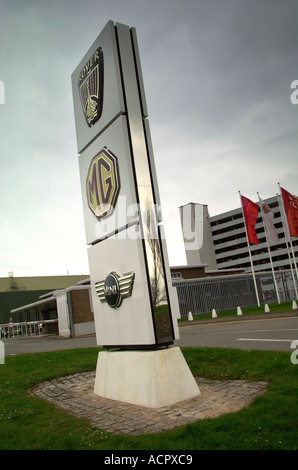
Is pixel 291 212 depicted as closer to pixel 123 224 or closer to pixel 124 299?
pixel 123 224

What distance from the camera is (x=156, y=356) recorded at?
563cm

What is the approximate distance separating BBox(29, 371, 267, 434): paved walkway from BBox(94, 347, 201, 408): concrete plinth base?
12cm

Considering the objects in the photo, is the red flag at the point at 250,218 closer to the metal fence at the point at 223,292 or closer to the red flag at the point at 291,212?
the red flag at the point at 291,212

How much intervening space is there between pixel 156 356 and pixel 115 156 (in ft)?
11.3

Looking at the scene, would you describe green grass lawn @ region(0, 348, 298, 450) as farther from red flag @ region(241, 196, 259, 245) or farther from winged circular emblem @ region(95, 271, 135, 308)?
red flag @ region(241, 196, 259, 245)

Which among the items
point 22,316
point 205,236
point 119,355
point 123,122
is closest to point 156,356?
point 119,355

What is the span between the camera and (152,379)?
5516 mm

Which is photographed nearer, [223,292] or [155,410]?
[155,410]

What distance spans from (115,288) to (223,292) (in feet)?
95.3

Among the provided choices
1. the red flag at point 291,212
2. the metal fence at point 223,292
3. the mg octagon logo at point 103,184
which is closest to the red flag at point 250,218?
the red flag at point 291,212

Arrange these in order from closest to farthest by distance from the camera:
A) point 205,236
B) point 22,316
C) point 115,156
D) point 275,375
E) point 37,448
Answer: point 37,448
point 275,375
point 115,156
point 22,316
point 205,236

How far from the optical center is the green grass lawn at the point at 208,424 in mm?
3658

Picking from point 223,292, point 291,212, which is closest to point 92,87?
point 291,212
